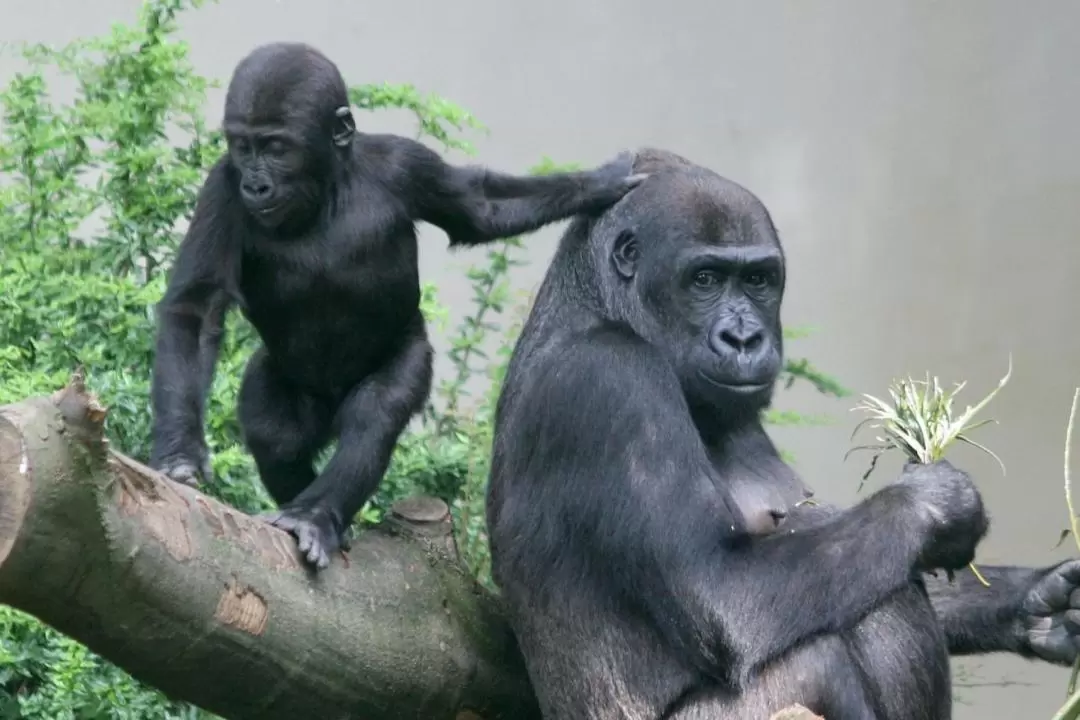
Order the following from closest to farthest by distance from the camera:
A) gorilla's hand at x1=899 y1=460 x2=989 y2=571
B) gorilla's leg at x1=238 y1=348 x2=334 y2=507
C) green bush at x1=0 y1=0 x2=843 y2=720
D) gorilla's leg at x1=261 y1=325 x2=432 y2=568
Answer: gorilla's leg at x1=261 y1=325 x2=432 y2=568 → gorilla's hand at x1=899 y1=460 x2=989 y2=571 → gorilla's leg at x1=238 y1=348 x2=334 y2=507 → green bush at x1=0 y1=0 x2=843 y2=720

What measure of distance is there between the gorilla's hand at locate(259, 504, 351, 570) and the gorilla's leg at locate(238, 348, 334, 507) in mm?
504

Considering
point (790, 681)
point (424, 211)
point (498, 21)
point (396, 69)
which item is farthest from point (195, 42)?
point (790, 681)

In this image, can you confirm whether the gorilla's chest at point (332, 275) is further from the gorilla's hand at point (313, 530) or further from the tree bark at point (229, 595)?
the gorilla's hand at point (313, 530)

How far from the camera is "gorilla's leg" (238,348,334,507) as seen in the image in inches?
155

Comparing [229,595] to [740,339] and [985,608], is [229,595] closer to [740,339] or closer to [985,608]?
[740,339]

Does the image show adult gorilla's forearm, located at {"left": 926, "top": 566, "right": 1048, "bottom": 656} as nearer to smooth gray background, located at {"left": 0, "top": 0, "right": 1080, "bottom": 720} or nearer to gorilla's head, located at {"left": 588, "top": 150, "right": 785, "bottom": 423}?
gorilla's head, located at {"left": 588, "top": 150, "right": 785, "bottom": 423}

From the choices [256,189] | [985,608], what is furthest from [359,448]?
[985,608]

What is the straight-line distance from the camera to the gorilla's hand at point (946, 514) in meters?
3.44

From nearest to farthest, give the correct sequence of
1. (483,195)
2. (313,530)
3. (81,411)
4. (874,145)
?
(81,411), (313,530), (483,195), (874,145)

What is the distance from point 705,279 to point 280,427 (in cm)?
115

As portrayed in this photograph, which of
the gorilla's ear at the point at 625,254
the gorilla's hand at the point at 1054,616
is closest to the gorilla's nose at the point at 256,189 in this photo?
the gorilla's ear at the point at 625,254

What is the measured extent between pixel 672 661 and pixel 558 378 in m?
0.69

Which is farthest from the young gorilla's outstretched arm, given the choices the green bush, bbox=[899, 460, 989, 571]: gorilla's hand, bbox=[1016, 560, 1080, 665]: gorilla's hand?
the green bush

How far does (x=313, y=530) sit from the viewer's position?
3.27m
